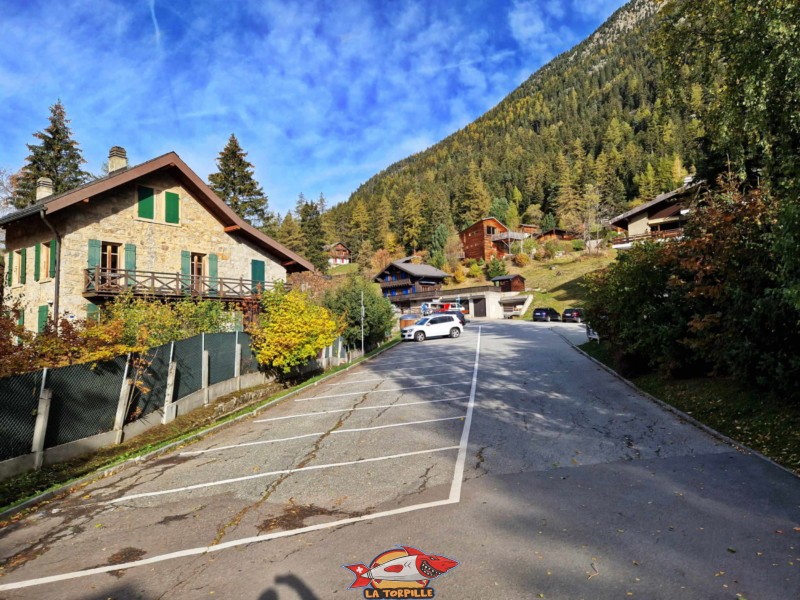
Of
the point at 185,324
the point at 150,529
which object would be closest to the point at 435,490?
the point at 150,529

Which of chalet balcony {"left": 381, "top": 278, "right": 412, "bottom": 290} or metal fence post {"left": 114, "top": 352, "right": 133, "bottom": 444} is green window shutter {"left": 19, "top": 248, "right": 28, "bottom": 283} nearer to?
metal fence post {"left": 114, "top": 352, "right": 133, "bottom": 444}

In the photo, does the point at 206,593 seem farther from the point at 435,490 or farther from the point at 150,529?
the point at 435,490

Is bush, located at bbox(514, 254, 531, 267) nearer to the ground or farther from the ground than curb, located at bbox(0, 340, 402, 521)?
farther from the ground

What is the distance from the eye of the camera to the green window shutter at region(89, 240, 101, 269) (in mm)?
18578

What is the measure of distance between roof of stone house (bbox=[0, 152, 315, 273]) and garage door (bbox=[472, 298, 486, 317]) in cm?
3367

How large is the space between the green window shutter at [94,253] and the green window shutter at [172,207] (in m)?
3.24

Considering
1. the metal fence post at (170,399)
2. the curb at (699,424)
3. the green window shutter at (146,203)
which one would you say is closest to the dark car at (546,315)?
the curb at (699,424)

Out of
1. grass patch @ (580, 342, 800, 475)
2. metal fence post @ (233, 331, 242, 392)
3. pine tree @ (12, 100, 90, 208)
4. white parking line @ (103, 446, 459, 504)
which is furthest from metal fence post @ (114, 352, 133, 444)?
pine tree @ (12, 100, 90, 208)

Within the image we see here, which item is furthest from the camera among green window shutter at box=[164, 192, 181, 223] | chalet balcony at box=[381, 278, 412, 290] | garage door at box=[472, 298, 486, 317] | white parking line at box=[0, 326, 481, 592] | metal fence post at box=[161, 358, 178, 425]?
chalet balcony at box=[381, 278, 412, 290]

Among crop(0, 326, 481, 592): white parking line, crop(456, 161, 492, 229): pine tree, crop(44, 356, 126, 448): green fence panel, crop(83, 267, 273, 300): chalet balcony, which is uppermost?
crop(456, 161, 492, 229): pine tree

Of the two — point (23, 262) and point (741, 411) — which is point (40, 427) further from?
point (23, 262)

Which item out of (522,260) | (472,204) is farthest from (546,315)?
(472,204)

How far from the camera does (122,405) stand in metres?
10.1

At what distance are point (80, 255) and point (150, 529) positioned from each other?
661 inches
